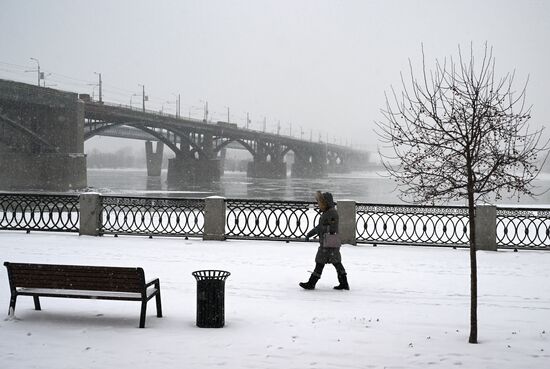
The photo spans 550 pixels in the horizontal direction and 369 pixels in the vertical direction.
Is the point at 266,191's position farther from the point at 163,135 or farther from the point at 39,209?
the point at 39,209

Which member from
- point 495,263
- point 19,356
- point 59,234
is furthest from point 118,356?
point 59,234

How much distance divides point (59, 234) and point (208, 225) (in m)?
4.50

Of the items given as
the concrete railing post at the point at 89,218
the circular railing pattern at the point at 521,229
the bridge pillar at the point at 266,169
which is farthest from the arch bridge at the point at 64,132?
the circular railing pattern at the point at 521,229

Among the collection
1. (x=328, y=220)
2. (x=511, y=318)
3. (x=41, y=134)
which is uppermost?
(x=41, y=134)

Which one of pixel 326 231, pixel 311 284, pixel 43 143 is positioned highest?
pixel 43 143

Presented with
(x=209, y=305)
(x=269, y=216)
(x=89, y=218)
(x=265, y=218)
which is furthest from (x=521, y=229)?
(x=209, y=305)

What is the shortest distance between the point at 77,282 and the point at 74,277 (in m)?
0.07

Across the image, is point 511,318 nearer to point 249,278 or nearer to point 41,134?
point 249,278

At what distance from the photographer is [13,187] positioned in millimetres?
47188

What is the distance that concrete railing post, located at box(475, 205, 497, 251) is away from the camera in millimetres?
13562

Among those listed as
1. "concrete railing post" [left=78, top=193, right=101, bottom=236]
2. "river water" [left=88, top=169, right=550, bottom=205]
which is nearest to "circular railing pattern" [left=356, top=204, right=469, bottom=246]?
"concrete railing post" [left=78, top=193, right=101, bottom=236]

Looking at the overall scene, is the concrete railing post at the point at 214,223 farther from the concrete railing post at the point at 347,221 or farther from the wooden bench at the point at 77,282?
the wooden bench at the point at 77,282

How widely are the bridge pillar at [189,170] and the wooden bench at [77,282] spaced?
67249mm

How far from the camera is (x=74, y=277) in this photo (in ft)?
21.4
